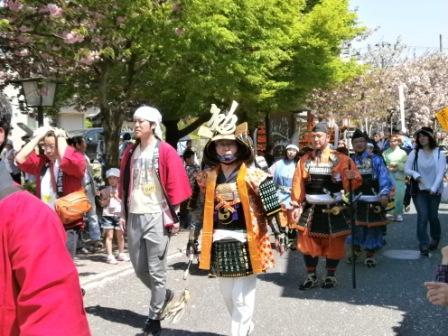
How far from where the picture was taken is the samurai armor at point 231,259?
15.1 feet

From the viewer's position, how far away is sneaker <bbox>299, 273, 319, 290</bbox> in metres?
6.50

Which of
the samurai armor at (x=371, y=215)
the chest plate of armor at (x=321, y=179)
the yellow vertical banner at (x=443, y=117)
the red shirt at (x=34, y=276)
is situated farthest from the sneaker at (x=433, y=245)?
the red shirt at (x=34, y=276)

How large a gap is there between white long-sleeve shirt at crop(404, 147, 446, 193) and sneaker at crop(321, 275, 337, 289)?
2446 millimetres

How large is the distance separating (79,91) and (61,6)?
5.68 m

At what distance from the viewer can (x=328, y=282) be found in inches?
257

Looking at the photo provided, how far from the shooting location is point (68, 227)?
5.23m

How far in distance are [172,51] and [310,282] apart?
5.04 m

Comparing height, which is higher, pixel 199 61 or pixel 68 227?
pixel 199 61

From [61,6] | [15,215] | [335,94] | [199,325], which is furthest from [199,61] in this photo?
[335,94]

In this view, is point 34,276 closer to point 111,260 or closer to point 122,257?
point 111,260

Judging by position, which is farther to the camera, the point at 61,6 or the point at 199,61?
the point at 199,61

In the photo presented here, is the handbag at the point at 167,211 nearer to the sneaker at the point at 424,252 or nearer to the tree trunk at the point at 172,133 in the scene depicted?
the sneaker at the point at 424,252

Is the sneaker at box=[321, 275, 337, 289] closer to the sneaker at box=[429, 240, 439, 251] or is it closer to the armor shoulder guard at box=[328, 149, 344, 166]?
the armor shoulder guard at box=[328, 149, 344, 166]

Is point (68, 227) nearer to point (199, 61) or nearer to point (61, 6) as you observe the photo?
point (61, 6)
